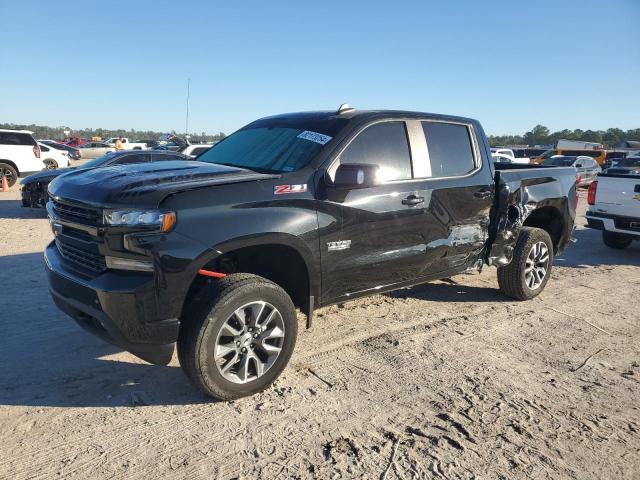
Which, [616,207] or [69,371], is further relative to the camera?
[616,207]

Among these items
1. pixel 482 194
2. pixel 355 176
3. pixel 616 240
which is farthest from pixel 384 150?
pixel 616 240

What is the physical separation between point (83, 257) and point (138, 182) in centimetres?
62

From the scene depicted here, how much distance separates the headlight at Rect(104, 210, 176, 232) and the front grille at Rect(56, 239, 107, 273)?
1.01 ft

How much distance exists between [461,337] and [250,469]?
254 cm

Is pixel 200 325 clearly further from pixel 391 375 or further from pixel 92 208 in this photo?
pixel 391 375

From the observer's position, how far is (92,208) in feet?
10.2

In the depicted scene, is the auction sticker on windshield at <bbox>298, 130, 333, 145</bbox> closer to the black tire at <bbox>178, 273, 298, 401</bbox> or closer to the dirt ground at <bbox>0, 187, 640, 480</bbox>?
the black tire at <bbox>178, 273, 298, 401</bbox>

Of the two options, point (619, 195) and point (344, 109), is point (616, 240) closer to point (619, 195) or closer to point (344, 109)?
point (619, 195)

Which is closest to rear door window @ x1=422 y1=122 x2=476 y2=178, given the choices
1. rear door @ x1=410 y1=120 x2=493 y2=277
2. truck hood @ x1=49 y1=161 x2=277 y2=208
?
rear door @ x1=410 y1=120 x2=493 y2=277

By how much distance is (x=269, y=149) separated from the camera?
4.22 m

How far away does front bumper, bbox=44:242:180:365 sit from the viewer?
117 inches

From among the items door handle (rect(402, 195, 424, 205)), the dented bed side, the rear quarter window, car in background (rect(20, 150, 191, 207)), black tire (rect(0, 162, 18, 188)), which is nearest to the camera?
door handle (rect(402, 195, 424, 205))

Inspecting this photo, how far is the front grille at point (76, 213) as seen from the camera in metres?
3.13

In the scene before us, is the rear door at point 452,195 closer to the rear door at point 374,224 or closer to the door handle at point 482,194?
the door handle at point 482,194
